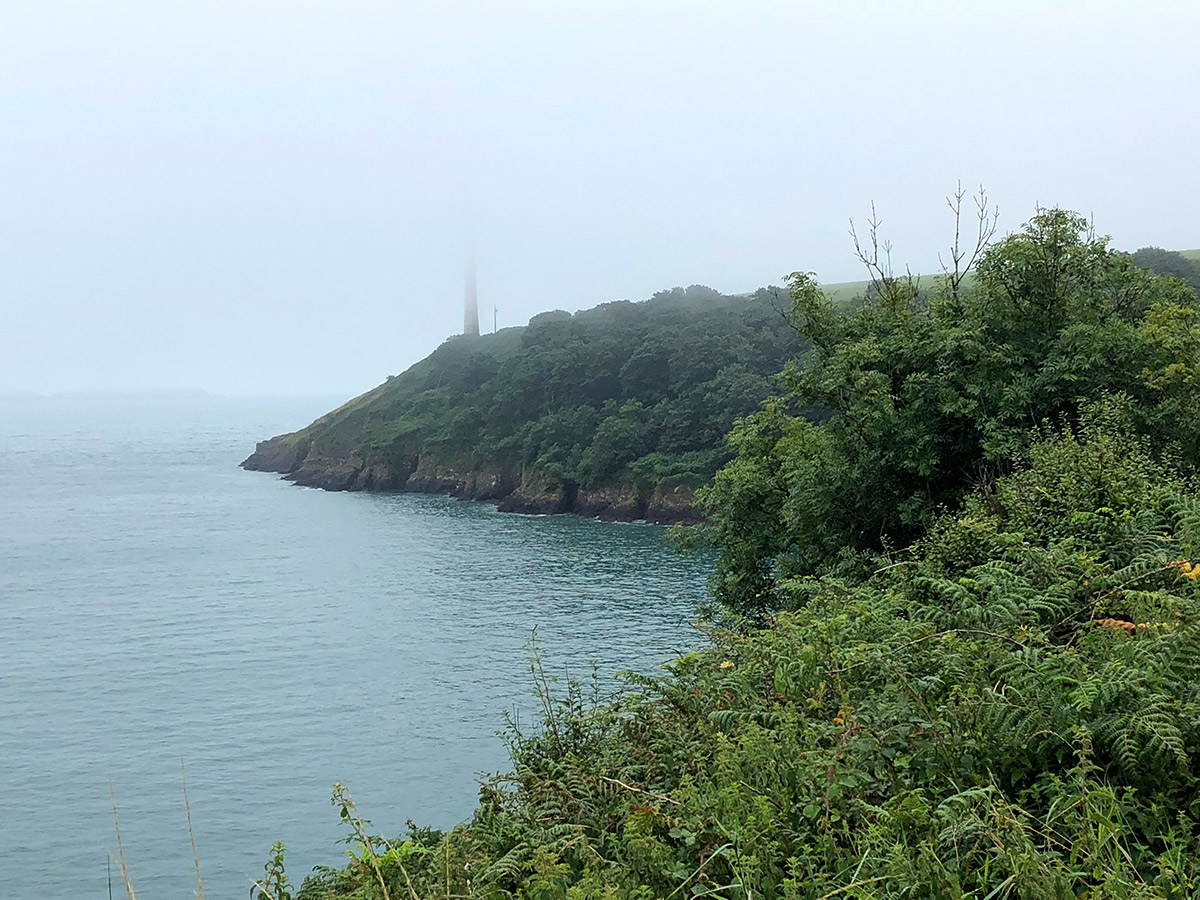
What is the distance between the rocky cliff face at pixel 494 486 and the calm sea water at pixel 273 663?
346cm

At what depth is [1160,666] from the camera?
184 inches

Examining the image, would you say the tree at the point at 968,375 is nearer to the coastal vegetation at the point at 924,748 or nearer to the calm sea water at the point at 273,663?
the coastal vegetation at the point at 924,748

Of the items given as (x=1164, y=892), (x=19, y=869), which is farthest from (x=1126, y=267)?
(x=19, y=869)

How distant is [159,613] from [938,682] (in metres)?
48.0

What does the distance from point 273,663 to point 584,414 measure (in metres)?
48.2

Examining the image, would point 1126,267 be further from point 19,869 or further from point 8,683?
point 8,683

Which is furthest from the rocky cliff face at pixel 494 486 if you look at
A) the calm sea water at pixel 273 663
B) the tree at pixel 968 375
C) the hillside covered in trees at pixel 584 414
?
the tree at pixel 968 375

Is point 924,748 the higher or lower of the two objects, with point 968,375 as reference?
lower

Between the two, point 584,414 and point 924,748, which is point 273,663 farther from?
point 584,414

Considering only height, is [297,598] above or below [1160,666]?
below

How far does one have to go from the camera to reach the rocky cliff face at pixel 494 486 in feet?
239

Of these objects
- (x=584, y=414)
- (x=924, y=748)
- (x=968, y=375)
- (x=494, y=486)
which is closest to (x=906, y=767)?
(x=924, y=748)

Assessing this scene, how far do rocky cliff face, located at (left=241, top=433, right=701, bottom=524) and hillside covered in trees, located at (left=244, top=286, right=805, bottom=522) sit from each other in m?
0.13

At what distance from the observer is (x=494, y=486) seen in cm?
8619
